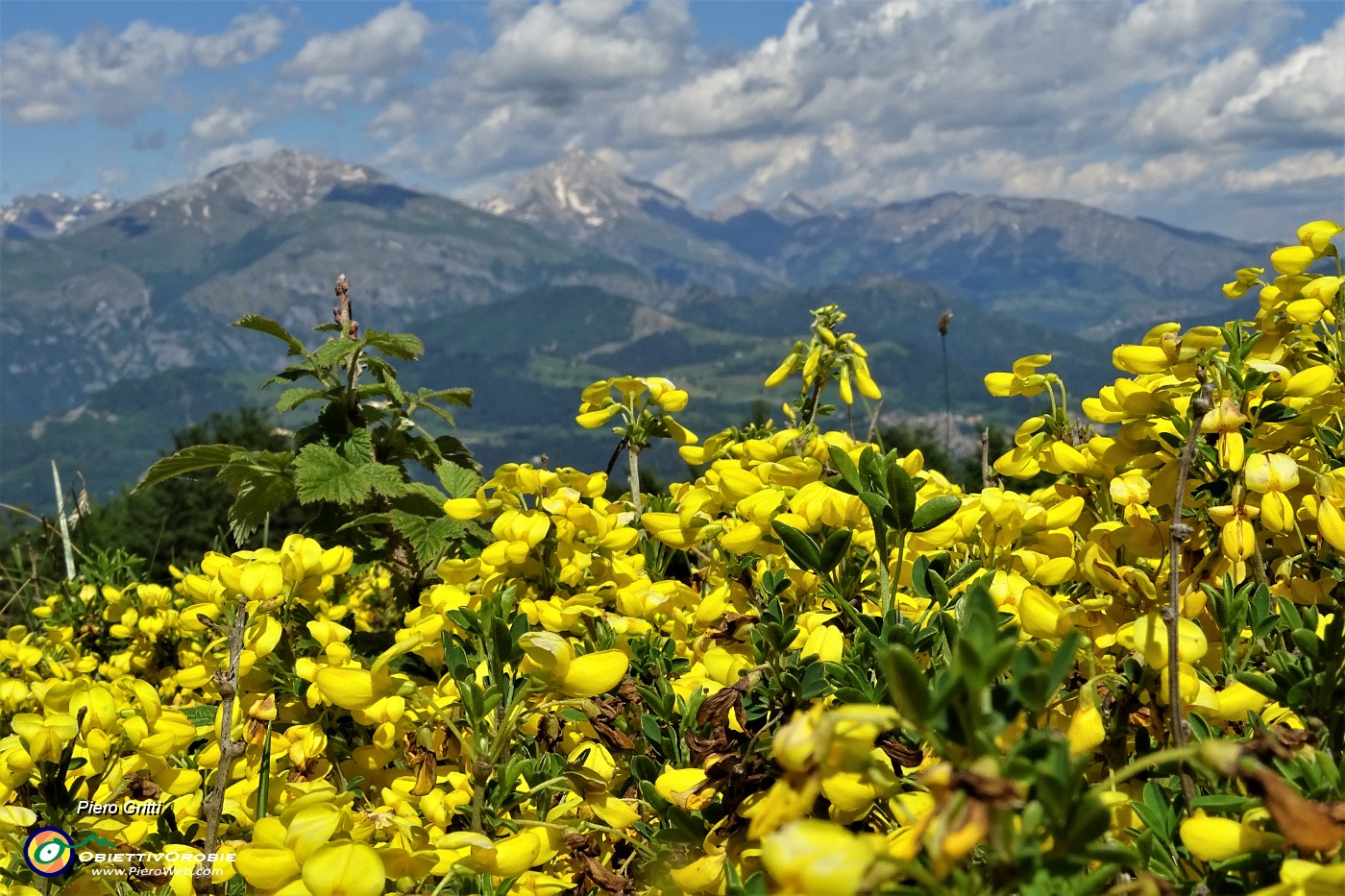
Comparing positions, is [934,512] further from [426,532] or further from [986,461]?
[426,532]

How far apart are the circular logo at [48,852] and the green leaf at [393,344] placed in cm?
235

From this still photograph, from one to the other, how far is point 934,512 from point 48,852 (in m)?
1.50

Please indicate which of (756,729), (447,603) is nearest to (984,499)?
(756,729)

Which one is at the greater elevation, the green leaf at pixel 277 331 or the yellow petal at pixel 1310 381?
the green leaf at pixel 277 331

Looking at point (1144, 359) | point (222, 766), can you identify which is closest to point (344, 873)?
point (222, 766)

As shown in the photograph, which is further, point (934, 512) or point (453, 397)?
point (453, 397)

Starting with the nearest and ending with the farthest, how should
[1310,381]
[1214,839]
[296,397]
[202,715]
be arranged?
[1214,839] < [1310,381] < [202,715] < [296,397]

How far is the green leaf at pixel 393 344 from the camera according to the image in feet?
12.4

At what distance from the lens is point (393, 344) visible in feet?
12.6

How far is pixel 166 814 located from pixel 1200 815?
1.74 m

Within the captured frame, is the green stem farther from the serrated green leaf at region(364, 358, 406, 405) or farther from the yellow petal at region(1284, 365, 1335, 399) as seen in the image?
the yellow petal at region(1284, 365, 1335, 399)

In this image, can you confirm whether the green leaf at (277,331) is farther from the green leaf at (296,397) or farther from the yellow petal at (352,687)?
the yellow petal at (352,687)

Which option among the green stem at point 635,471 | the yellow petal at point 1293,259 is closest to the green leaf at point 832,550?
the yellow petal at point 1293,259

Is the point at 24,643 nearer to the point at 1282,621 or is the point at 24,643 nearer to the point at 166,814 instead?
the point at 166,814
